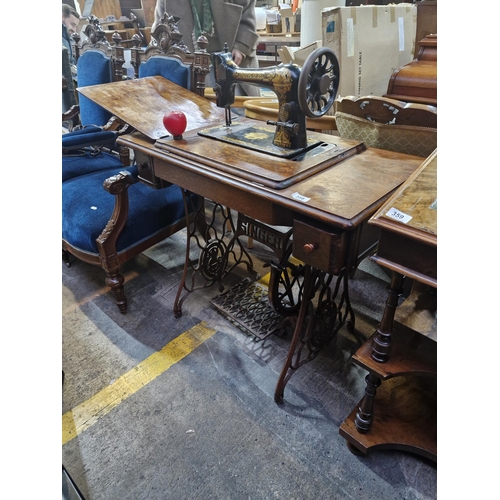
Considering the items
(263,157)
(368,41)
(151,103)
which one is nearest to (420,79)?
(368,41)

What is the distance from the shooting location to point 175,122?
4.31ft

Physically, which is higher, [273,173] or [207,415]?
[273,173]

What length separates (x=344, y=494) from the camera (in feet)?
3.74

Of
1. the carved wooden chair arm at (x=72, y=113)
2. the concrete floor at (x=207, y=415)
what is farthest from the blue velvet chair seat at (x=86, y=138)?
the concrete floor at (x=207, y=415)

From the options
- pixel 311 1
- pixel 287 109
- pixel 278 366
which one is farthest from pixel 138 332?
pixel 311 1

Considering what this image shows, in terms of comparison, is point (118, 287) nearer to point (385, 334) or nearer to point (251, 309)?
point (251, 309)

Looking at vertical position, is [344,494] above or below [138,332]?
below

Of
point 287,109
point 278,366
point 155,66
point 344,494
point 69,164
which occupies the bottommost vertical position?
point 344,494

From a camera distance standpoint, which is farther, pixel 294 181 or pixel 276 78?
pixel 276 78

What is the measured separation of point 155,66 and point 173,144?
1037mm

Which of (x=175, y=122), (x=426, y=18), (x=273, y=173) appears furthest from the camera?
(x=426, y=18)

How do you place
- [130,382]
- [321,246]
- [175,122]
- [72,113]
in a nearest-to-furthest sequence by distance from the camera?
[321,246] < [175,122] < [130,382] < [72,113]

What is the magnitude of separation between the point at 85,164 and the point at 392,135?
171 cm
